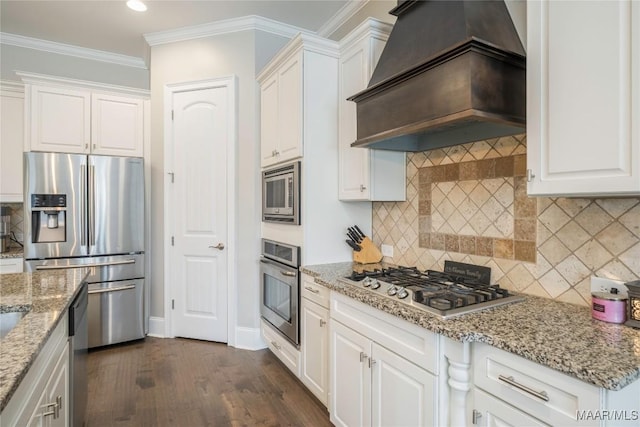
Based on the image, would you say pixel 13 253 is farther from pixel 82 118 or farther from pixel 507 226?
pixel 507 226

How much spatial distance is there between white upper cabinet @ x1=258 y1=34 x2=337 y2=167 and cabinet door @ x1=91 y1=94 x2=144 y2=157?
1.63m

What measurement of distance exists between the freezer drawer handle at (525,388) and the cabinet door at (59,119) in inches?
151

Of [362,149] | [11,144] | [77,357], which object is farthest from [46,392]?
[11,144]

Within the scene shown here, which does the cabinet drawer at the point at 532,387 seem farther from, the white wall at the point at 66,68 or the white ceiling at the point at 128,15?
the white wall at the point at 66,68

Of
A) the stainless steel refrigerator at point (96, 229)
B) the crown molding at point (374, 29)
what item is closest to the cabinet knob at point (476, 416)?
the crown molding at point (374, 29)

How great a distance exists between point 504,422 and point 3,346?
153 cm

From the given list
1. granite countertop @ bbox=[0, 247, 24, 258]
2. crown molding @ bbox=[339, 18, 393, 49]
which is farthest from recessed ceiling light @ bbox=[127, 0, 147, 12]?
granite countertop @ bbox=[0, 247, 24, 258]

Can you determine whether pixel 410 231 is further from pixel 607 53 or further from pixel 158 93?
pixel 158 93

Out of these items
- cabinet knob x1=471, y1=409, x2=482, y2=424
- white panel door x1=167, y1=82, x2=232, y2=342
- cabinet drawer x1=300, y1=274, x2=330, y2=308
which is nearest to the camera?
cabinet knob x1=471, y1=409, x2=482, y2=424

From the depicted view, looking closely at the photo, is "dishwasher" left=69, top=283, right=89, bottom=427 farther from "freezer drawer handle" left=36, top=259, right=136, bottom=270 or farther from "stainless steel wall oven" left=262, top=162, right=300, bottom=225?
"freezer drawer handle" left=36, top=259, right=136, bottom=270

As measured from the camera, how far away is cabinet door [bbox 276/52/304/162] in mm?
2457

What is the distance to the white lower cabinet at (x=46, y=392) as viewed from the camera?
36.1 inches

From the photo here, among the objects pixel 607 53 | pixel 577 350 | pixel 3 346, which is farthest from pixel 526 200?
pixel 3 346

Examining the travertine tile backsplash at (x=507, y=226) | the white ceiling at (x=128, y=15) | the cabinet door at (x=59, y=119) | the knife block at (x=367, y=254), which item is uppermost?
the white ceiling at (x=128, y=15)
